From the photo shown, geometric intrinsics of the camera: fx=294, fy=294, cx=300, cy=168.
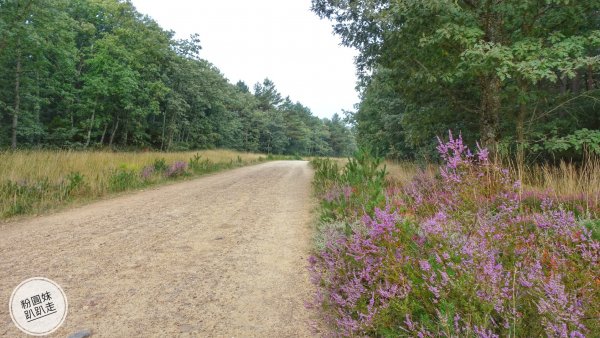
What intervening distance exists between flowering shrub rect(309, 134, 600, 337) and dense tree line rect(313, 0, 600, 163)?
4.58 meters

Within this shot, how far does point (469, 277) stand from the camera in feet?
5.82

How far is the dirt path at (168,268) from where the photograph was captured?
96.8 inches

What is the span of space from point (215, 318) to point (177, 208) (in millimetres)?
4579

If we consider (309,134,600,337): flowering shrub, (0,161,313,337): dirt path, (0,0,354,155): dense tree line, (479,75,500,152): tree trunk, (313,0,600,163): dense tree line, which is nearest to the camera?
(309,134,600,337): flowering shrub

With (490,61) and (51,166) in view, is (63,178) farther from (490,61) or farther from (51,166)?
(490,61)

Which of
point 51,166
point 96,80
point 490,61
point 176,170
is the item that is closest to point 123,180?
point 51,166

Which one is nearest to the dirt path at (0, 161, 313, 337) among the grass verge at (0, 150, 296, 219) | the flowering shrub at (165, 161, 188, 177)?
the grass verge at (0, 150, 296, 219)

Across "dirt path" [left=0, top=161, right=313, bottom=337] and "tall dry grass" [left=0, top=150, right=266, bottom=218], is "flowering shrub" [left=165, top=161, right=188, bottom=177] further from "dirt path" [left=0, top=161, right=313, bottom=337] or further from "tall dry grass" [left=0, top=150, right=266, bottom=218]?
"dirt path" [left=0, top=161, right=313, bottom=337]

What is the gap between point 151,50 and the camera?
89.4 ft

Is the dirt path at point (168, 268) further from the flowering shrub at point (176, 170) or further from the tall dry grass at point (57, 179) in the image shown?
the flowering shrub at point (176, 170)

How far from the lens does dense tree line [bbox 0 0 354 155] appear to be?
18703 millimetres

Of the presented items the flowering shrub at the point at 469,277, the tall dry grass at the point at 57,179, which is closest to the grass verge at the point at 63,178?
the tall dry grass at the point at 57,179

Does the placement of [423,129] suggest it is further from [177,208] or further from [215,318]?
[215,318]

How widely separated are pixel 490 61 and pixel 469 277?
6.32 m
